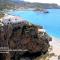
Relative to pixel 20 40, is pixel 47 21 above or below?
below

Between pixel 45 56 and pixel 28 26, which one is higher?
pixel 28 26

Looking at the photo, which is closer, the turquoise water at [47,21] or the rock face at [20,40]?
the rock face at [20,40]

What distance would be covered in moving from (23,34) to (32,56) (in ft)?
6.46

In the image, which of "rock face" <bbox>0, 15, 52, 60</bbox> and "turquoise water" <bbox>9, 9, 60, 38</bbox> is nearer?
"rock face" <bbox>0, 15, 52, 60</bbox>

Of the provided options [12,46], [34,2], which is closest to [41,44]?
[12,46]

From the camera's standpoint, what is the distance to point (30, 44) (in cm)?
2198

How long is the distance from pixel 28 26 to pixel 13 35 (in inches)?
57.6

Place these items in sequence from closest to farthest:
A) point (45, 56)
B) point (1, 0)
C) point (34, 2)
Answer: point (45, 56) → point (1, 0) → point (34, 2)

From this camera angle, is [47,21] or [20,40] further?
[47,21]

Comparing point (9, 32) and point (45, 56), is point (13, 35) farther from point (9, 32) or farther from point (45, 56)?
point (45, 56)

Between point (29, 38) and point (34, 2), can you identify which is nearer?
point (29, 38)

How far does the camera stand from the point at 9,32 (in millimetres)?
22000

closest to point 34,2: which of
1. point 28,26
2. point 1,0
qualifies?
point 1,0

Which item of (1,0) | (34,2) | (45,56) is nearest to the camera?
(45,56)
